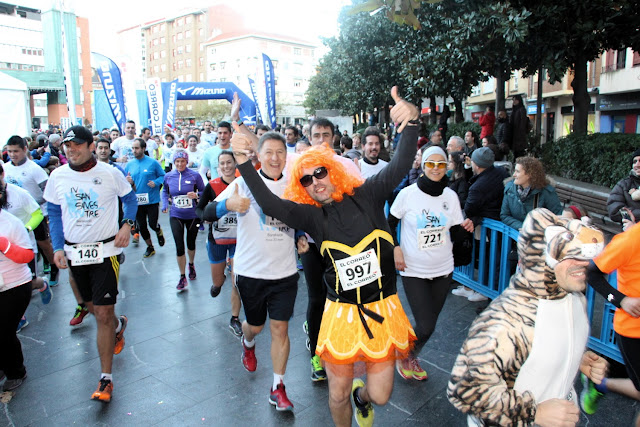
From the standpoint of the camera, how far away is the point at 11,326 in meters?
4.00

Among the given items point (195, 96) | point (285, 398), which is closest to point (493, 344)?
point (285, 398)

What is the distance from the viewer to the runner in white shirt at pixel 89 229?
4.03 metres

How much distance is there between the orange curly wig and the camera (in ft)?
9.34

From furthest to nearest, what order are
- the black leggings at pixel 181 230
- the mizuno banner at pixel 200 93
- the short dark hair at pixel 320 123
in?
the mizuno banner at pixel 200 93, the black leggings at pixel 181 230, the short dark hair at pixel 320 123

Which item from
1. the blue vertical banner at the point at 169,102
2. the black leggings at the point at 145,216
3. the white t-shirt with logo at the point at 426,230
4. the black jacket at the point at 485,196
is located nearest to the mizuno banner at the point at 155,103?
the blue vertical banner at the point at 169,102

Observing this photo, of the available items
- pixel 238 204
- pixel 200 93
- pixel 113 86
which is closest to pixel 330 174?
pixel 238 204

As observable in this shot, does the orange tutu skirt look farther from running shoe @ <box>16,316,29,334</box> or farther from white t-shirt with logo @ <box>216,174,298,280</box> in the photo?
running shoe @ <box>16,316,29,334</box>

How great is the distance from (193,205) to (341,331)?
457 cm

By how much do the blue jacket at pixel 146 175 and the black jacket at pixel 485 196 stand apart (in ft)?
17.4

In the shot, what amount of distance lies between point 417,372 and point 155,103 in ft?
51.1

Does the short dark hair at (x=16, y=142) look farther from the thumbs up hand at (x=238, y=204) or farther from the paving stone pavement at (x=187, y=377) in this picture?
the thumbs up hand at (x=238, y=204)

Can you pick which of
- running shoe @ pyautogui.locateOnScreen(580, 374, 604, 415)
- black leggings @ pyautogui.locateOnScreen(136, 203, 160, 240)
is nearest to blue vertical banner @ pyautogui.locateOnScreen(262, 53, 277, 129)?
black leggings @ pyautogui.locateOnScreen(136, 203, 160, 240)

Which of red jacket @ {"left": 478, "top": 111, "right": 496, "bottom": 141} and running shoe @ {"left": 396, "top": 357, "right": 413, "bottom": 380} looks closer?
running shoe @ {"left": 396, "top": 357, "right": 413, "bottom": 380}

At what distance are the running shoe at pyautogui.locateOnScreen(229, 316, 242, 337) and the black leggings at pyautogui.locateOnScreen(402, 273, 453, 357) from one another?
1936 millimetres
